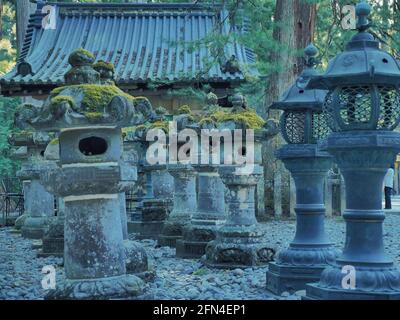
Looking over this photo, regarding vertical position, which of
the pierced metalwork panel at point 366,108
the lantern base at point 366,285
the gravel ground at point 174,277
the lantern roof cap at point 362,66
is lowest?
the gravel ground at point 174,277

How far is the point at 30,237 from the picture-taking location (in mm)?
12297

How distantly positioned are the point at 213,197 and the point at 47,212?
4.23 meters

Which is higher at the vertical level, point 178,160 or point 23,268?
point 178,160

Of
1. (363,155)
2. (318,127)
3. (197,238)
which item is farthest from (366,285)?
(197,238)

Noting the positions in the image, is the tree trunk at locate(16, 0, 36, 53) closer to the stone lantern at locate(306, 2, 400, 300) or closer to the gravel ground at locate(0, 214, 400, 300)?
the gravel ground at locate(0, 214, 400, 300)

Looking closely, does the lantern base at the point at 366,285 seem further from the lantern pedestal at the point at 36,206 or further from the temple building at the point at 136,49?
the temple building at the point at 136,49

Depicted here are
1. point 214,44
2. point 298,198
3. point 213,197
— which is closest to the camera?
point 298,198

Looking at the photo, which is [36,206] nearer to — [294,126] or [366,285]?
[294,126]

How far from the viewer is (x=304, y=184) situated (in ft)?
20.8

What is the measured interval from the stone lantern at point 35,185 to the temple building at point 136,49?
3612 millimetres

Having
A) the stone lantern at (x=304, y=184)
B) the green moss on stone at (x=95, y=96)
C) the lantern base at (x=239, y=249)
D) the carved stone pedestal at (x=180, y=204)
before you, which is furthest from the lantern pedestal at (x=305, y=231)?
the carved stone pedestal at (x=180, y=204)

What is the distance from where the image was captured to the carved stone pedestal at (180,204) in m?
9.91
